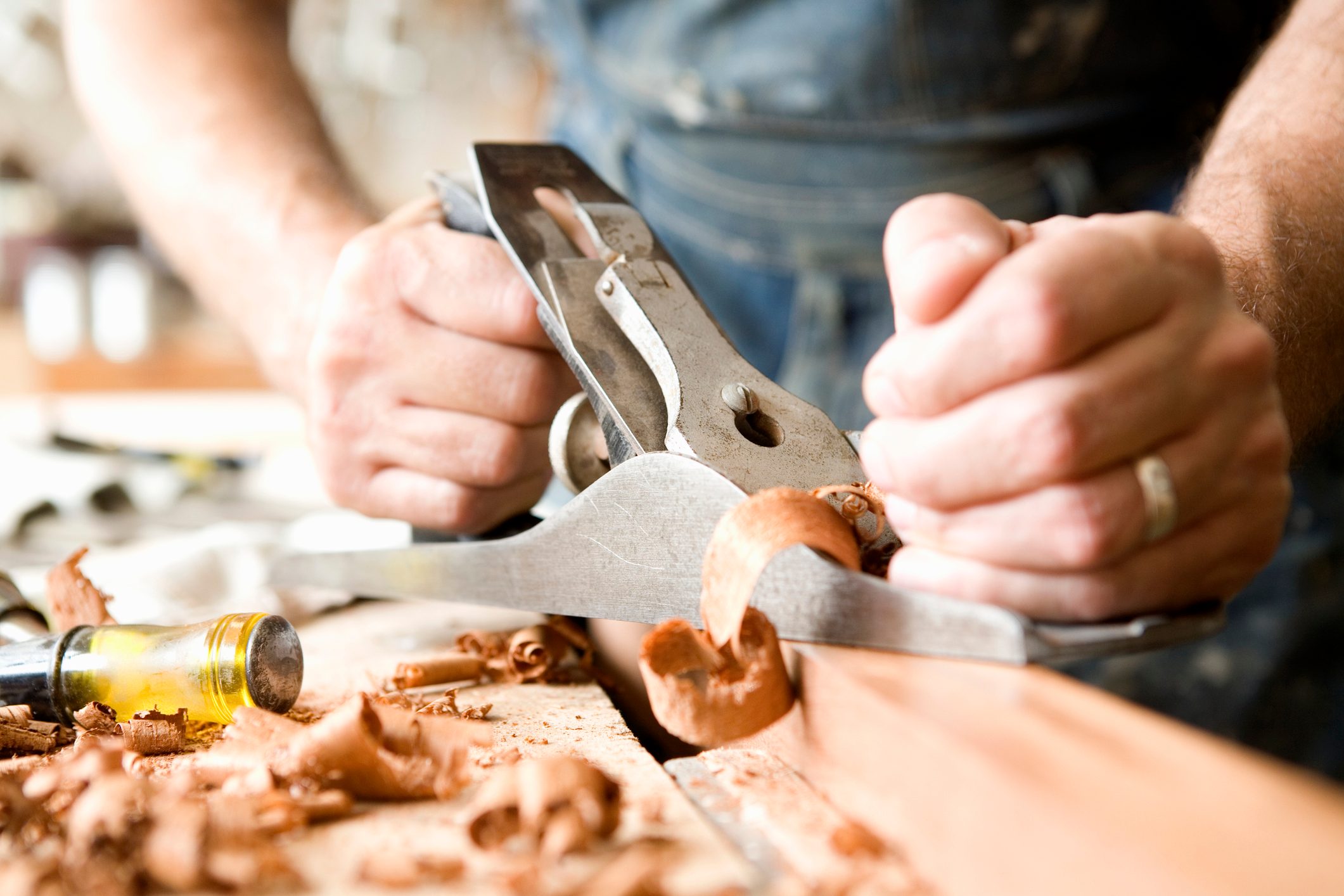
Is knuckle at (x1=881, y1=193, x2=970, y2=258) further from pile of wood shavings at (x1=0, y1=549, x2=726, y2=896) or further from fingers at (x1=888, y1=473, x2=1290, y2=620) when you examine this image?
pile of wood shavings at (x1=0, y1=549, x2=726, y2=896)

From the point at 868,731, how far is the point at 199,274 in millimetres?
1218

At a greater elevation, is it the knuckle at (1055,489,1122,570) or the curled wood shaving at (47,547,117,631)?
the knuckle at (1055,489,1122,570)

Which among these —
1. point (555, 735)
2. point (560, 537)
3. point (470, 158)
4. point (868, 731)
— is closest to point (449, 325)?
point (470, 158)

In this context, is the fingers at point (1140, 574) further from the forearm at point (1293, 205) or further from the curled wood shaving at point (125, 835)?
the curled wood shaving at point (125, 835)

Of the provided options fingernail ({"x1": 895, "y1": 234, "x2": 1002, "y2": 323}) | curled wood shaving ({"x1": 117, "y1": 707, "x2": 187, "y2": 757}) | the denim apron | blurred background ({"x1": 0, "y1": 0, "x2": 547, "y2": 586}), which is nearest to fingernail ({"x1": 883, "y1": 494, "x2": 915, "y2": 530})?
fingernail ({"x1": 895, "y1": 234, "x2": 1002, "y2": 323})

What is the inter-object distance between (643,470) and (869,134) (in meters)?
0.84

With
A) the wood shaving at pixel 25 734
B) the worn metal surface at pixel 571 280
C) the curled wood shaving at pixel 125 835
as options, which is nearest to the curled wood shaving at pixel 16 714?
the wood shaving at pixel 25 734

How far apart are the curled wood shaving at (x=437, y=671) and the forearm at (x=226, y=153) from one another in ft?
1.80

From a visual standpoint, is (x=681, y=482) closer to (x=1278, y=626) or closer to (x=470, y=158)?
(x=470, y=158)

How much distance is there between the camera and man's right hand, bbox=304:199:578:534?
0.99 meters

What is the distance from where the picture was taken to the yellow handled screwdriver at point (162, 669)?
2.19ft

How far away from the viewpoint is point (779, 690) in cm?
60

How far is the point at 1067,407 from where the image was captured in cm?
52

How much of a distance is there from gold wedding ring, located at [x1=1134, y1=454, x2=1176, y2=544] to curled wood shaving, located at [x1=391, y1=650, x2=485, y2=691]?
0.49m
